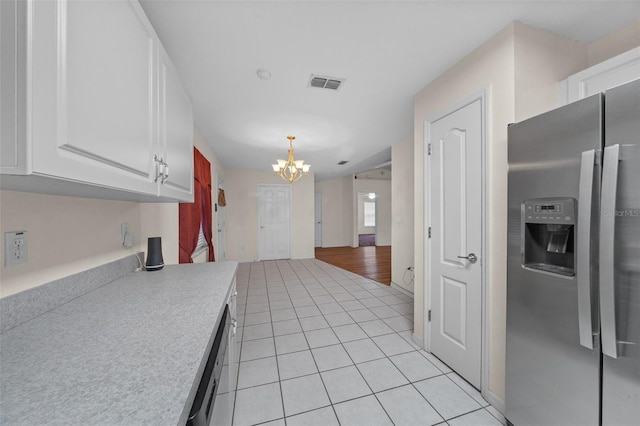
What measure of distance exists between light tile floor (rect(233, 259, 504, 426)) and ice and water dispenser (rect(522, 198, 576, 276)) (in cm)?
103

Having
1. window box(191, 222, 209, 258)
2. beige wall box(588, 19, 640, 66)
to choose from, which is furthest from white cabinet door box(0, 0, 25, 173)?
beige wall box(588, 19, 640, 66)

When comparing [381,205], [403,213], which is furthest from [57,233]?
[381,205]

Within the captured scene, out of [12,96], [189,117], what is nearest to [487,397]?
[12,96]

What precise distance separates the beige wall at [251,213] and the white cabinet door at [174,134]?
440cm

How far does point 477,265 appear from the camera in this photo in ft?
5.30

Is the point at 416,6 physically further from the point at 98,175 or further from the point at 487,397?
the point at 487,397

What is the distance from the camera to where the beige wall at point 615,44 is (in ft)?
4.61

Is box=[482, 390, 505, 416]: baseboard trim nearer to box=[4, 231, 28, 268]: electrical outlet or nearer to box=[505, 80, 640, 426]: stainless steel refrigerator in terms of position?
box=[505, 80, 640, 426]: stainless steel refrigerator

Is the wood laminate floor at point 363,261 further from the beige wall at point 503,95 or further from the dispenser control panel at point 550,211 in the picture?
the dispenser control panel at point 550,211

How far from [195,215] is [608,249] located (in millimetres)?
3322

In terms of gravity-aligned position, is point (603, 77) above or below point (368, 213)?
above

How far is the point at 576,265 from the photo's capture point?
1.04 meters

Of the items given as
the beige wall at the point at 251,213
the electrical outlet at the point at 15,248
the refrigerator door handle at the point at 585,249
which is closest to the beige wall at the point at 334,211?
the beige wall at the point at 251,213

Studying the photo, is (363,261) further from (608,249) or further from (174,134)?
(174,134)
